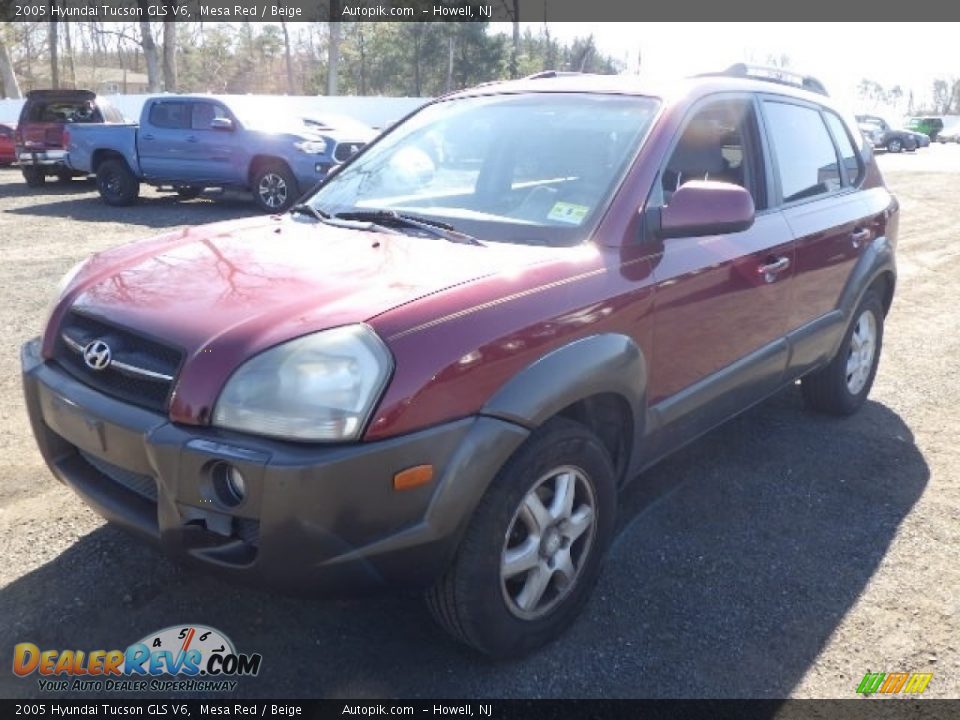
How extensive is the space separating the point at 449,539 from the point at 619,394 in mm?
856

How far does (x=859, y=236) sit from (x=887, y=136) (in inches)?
1581

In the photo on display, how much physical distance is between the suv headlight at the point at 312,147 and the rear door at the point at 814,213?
30.7 ft

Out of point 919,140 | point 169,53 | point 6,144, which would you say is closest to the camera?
point 6,144

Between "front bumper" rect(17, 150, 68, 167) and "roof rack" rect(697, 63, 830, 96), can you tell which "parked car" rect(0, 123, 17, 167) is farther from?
"roof rack" rect(697, 63, 830, 96)

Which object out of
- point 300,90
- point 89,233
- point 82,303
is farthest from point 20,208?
point 300,90

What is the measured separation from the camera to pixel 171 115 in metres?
13.7

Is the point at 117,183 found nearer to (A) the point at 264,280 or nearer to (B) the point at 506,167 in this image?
(B) the point at 506,167

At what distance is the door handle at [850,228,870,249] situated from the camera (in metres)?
4.41

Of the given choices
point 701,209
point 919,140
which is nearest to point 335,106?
point 701,209

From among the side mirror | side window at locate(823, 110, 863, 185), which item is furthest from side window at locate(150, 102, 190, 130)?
the side mirror

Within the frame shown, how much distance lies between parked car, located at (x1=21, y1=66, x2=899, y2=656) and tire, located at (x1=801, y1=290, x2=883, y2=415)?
838mm

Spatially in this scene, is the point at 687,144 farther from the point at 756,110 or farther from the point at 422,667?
the point at 422,667

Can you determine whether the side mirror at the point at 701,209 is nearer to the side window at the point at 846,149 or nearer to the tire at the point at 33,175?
the side window at the point at 846,149

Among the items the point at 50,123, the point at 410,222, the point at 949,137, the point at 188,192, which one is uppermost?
the point at 949,137
